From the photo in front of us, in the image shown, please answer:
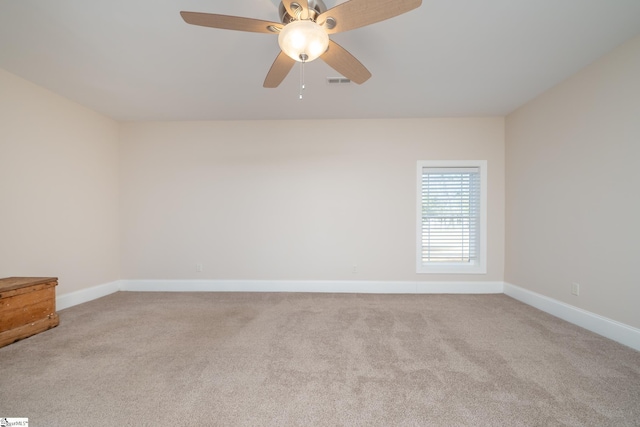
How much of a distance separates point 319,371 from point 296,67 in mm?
2717

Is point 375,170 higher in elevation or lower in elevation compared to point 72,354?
higher

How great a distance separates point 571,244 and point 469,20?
254cm

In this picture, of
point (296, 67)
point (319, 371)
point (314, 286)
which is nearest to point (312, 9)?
point (296, 67)

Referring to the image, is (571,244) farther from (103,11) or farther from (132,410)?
(103,11)

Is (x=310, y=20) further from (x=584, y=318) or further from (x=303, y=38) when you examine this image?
(x=584, y=318)

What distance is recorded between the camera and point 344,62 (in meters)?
1.95

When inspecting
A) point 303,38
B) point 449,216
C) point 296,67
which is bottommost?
point 449,216

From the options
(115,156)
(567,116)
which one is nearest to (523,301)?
(567,116)

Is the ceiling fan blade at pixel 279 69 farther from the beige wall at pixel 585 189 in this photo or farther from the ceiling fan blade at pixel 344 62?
the beige wall at pixel 585 189

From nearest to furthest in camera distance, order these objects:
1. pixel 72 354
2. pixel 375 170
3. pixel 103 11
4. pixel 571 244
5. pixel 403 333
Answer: pixel 103 11 → pixel 72 354 → pixel 403 333 → pixel 571 244 → pixel 375 170

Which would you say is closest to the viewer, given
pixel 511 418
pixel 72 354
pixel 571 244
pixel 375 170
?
pixel 511 418

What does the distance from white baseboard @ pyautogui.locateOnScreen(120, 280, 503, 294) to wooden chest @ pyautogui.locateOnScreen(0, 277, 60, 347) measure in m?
1.39

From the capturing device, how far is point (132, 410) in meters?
1.54

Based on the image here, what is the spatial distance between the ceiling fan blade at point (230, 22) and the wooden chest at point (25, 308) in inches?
110
